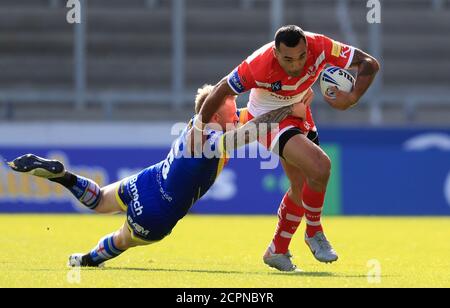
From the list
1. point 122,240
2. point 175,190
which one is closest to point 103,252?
point 122,240

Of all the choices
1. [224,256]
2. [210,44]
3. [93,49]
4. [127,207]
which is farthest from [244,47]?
[127,207]

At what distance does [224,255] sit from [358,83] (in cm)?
256

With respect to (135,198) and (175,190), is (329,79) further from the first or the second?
(135,198)

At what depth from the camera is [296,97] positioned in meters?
8.02

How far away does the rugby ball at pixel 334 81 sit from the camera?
754cm

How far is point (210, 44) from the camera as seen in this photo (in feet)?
71.6

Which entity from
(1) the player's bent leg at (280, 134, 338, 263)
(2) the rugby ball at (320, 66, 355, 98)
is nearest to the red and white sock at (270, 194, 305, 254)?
(1) the player's bent leg at (280, 134, 338, 263)

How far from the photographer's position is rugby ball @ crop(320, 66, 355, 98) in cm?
754

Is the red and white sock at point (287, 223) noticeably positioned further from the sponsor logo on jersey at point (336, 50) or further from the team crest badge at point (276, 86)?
the sponsor logo on jersey at point (336, 50)

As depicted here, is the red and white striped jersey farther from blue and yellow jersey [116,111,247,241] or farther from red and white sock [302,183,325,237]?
red and white sock [302,183,325,237]

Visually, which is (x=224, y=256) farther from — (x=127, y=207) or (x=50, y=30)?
(x=50, y=30)

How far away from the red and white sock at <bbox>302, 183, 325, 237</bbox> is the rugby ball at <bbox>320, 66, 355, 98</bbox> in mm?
747

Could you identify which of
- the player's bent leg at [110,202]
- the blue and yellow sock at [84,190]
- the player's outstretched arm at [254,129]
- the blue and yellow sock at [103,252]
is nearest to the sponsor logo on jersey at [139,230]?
the blue and yellow sock at [103,252]

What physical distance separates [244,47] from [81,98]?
422 centimetres
